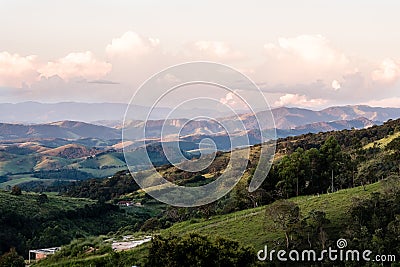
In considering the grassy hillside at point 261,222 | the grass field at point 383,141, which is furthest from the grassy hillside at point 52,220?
the grass field at point 383,141

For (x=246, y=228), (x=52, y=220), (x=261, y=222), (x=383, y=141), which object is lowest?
(x=52, y=220)

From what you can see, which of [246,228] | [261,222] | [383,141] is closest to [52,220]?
[246,228]

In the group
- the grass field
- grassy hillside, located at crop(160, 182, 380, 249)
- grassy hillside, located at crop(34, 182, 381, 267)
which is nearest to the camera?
grassy hillside, located at crop(34, 182, 381, 267)

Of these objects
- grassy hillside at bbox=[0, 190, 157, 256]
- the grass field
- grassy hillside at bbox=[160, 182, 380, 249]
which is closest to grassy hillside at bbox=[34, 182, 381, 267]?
grassy hillside at bbox=[160, 182, 380, 249]

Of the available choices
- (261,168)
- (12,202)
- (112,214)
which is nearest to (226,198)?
(261,168)

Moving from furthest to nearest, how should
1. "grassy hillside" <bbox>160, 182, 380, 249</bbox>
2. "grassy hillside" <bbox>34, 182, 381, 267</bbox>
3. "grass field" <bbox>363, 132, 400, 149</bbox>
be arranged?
"grass field" <bbox>363, 132, 400, 149</bbox> → "grassy hillside" <bbox>160, 182, 380, 249</bbox> → "grassy hillside" <bbox>34, 182, 381, 267</bbox>

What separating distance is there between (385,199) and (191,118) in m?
21.0

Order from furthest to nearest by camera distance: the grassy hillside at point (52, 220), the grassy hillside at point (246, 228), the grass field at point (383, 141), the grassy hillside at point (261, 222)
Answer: the grass field at point (383, 141) → the grassy hillside at point (52, 220) → the grassy hillside at point (261, 222) → the grassy hillside at point (246, 228)

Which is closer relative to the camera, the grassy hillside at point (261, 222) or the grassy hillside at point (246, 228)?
the grassy hillside at point (246, 228)

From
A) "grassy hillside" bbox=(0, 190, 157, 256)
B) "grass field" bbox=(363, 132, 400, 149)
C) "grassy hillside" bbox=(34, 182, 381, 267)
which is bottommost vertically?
"grassy hillside" bbox=(0, 190, 157, 256)

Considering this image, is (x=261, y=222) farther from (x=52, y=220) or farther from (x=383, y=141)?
(x=383, y=141)

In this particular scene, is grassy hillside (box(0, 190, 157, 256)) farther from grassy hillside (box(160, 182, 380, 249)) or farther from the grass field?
the grass field

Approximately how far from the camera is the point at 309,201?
53.4m

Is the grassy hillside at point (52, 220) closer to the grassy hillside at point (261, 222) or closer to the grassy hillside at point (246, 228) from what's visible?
the grassy hillside at point (261, 222)
